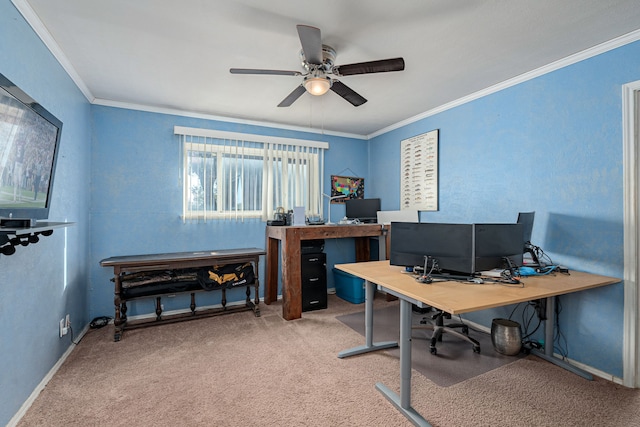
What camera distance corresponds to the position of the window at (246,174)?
3.54 metres

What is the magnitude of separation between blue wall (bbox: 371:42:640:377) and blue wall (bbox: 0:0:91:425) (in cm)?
383

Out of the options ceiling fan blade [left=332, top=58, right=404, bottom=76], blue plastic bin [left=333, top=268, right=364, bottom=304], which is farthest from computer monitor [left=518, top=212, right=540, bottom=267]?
blue plastic bin [left=333, top=268, right=364, bottom=304]

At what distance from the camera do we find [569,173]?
7.59 feet

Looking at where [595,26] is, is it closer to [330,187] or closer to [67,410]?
[330,187]

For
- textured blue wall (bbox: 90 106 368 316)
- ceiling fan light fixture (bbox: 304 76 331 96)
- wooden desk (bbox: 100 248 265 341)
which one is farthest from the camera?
textured blue wall (bbox: 90 106 368 316)

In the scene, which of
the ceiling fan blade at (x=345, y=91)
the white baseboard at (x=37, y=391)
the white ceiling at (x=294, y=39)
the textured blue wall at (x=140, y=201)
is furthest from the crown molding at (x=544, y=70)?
the white baseboard at (x=37, y=391)

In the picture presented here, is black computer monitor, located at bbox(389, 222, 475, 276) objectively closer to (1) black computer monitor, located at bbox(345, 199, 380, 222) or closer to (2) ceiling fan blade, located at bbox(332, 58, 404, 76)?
(2) ceiling fan blade, located at bbox(332, 58, 404, 76)

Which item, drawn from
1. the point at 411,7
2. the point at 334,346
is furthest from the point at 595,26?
the point at 334,346

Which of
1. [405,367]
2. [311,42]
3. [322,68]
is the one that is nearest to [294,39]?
[322,68]

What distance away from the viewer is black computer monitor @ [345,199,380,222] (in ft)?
14.0

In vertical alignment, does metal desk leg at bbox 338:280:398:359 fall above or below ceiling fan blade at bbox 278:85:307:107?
below

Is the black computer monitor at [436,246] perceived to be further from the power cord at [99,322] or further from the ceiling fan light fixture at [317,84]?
the power cord at [99,322]

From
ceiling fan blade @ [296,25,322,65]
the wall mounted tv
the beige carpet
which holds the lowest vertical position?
the beige carpet

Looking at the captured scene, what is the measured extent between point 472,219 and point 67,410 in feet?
12.5
